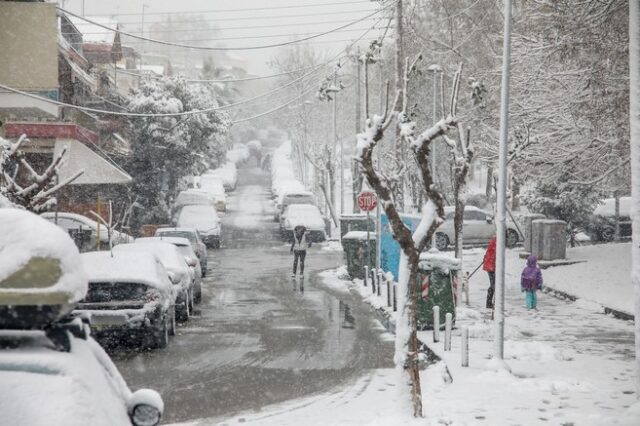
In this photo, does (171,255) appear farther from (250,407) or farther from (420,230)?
(420,230)

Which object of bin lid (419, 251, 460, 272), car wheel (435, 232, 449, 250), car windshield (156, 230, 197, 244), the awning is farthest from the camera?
car wheel (435, 232, 449, 250)

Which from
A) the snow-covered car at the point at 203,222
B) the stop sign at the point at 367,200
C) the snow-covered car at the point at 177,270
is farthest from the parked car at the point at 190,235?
the snow-covered car at the point at 203,222

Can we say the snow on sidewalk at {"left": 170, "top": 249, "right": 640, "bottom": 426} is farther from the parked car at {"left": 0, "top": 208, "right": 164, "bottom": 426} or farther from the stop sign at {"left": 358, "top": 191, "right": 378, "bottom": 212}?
the stop sign at {"left": 358, "top": 191, "right": 378, "bottom": 212}

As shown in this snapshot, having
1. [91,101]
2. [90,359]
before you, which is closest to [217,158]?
[91,101]

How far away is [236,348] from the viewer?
14.4 metres

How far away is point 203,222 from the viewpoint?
124 ft

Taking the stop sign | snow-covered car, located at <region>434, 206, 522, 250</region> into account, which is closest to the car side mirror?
the stop sign

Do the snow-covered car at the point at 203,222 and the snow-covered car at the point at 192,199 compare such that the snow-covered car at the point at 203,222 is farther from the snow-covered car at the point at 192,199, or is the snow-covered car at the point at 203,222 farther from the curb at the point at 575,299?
the curb at the point at 575,299

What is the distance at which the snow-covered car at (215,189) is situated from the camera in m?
54.7

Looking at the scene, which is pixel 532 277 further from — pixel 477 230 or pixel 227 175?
pixel 227 175

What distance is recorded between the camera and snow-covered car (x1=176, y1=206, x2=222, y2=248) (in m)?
37.0

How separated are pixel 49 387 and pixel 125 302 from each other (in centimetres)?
1041

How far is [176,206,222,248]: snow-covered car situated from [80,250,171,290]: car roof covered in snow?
21.7 meters

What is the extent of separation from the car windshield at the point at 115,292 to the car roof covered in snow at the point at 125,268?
99mm
